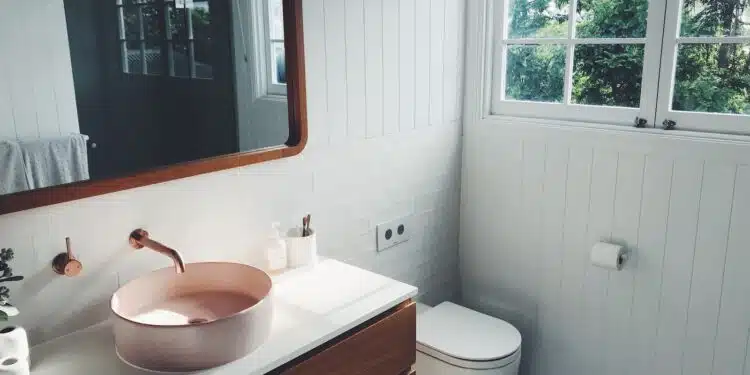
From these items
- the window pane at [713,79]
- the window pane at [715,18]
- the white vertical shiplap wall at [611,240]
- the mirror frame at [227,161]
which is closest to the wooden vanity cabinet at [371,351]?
the mirror frame at [227,161]

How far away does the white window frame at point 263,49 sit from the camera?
1.75 metres

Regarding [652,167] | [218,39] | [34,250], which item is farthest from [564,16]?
[34,250]

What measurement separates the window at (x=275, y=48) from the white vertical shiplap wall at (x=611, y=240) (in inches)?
39.8

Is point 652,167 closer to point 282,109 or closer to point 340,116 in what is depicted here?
point 340,116

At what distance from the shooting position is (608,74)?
219 cm

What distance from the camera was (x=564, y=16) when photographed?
2270 mm

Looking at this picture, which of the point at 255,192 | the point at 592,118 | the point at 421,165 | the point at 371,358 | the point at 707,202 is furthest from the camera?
the point at 421,165

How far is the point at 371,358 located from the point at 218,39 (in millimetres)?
959

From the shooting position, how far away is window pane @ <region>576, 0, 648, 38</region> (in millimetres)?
2090

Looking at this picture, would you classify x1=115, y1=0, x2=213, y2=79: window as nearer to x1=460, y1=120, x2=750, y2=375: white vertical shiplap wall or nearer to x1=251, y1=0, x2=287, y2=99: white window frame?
x1=251, y1=0, x2=287, y2=99: white window frame

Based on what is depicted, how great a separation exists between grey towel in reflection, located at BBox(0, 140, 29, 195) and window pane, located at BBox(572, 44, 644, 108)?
183 cm

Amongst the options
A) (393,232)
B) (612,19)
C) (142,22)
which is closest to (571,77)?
(612,19)

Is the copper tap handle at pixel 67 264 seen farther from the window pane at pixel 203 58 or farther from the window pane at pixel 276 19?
the window pane at pixel 276 19

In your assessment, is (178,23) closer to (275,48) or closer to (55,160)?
(275,48)
